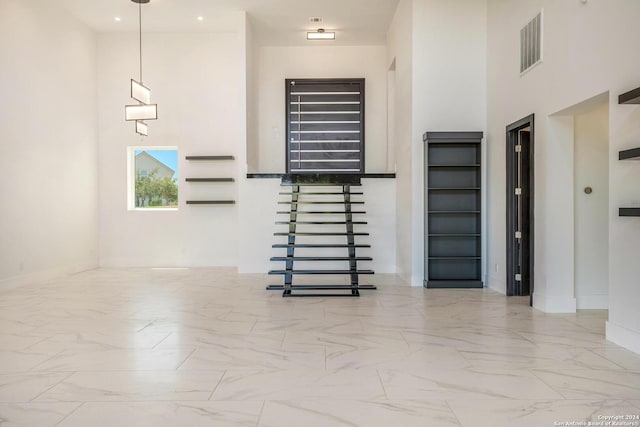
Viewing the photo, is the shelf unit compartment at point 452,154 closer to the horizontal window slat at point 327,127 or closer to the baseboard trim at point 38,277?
the horizontal window slat at point 327,127

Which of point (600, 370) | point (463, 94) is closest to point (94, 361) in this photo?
point (600, 370)

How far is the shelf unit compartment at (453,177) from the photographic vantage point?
6.72 meters

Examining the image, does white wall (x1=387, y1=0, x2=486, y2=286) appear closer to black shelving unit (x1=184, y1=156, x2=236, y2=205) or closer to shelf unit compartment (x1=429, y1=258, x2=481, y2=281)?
shelf unit compartment (x1=429, y1=258, x2=481, y2=281)

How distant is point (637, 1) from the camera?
3.47m

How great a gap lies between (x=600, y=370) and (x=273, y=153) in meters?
7.52

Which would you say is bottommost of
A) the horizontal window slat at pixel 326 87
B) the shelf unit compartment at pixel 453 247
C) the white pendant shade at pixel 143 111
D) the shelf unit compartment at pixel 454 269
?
the shelf unit compartment at pixel 454 269

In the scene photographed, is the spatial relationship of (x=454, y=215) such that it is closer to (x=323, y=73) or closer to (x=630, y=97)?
(x=630, y=97)

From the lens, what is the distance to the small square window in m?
9.24

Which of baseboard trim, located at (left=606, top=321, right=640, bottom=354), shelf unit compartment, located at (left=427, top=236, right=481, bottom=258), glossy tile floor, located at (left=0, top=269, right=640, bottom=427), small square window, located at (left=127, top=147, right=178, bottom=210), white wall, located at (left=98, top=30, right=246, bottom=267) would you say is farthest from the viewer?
small square window, located at (left=127, top=147, right=178, bottom=210)

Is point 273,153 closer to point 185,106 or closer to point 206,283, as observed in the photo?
point 185,106

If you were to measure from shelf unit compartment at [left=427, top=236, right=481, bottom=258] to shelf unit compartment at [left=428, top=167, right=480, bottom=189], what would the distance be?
0.78 meters

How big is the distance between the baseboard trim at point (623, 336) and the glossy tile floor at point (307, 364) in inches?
3.7

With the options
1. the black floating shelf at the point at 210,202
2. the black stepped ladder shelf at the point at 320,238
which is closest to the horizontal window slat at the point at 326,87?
the black stepped ladder shelf at the point at 320,238

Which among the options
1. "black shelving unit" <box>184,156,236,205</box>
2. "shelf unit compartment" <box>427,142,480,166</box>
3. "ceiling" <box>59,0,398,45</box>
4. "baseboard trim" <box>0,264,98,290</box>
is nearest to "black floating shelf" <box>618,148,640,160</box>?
"shelf unit compartment" <box>427,142,480,166</box>
